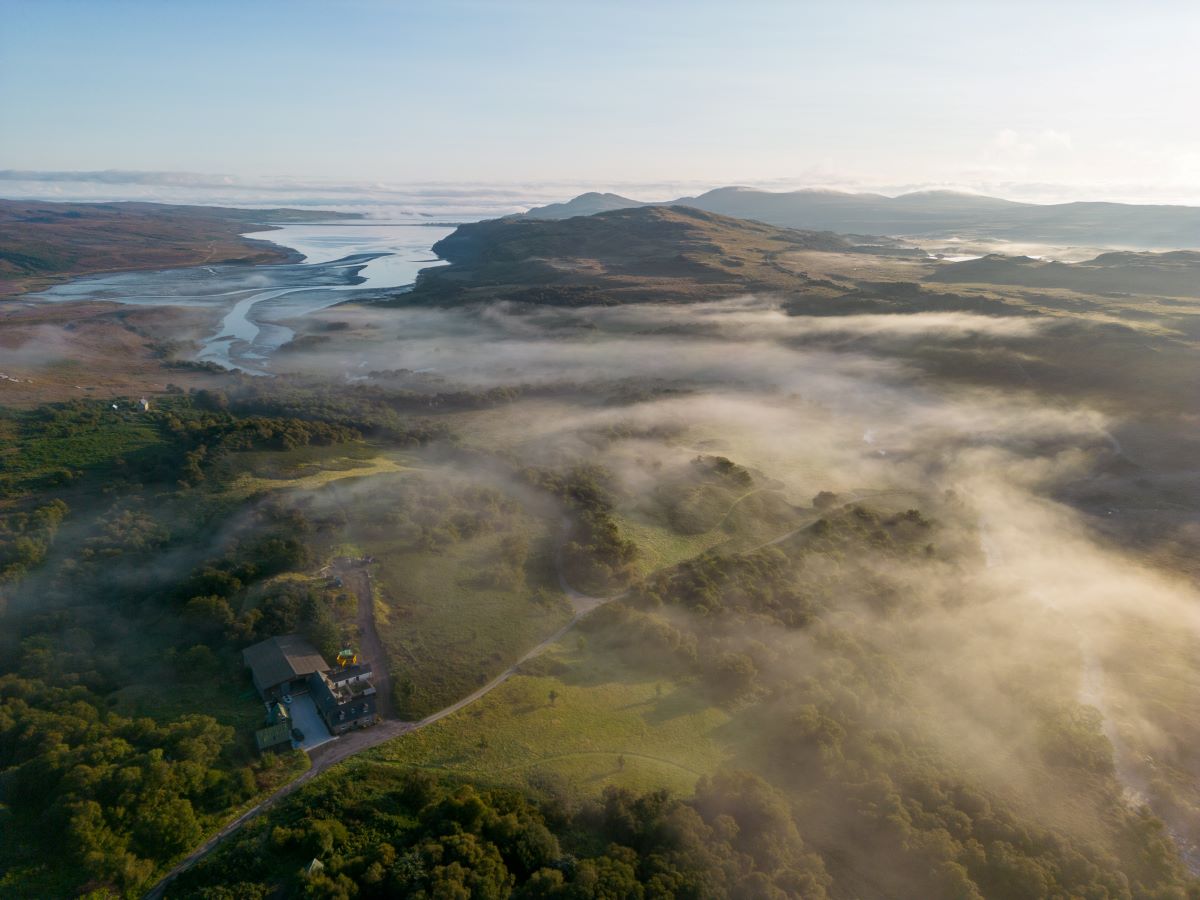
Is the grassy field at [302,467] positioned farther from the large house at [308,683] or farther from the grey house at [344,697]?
the grey house at [344,697]

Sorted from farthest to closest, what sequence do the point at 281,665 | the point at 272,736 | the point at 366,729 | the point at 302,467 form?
the point at 302,467 < the point at 281,665 < the point at 366,729 < the point at 272,736

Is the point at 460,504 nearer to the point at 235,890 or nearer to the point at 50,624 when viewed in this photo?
the point at 50,624

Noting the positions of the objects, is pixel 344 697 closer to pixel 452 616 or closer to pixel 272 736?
pixel 272 736

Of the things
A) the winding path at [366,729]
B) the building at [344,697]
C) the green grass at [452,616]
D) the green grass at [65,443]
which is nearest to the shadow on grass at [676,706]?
the winding path at [366,729]

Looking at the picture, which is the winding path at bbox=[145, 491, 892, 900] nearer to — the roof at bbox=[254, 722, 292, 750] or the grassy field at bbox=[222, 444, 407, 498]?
the roof at bbox=[254, 722, 292, 750]

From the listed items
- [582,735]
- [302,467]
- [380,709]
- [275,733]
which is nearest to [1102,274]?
[302,467]

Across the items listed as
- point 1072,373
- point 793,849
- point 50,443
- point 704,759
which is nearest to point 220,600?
point 704,759
